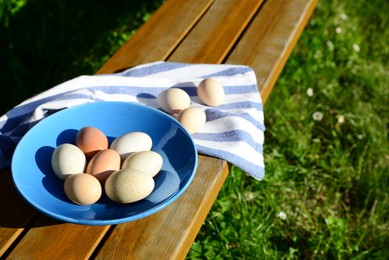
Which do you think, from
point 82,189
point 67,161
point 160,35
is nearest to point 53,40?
point 160,35

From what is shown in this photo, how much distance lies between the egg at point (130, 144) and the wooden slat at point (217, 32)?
592mm

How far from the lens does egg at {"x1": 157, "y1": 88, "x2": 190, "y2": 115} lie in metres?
1.76

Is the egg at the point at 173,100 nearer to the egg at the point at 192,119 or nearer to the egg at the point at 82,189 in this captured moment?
the egg at the point at 192,119

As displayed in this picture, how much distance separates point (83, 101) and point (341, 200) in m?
1.31

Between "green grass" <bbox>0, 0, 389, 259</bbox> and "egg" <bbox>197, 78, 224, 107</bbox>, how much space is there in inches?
20.3

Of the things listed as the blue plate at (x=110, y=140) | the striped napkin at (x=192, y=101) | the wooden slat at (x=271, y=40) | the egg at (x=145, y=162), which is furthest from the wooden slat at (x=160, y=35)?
the egg at (x=145, y=162)

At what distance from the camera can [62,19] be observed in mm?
3129

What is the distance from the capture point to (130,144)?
153cm

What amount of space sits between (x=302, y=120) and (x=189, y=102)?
3.69 ft

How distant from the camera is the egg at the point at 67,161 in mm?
1437

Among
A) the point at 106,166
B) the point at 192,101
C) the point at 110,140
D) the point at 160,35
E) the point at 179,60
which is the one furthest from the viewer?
the point at 160,35

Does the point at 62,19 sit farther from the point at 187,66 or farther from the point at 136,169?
the point at 136,169

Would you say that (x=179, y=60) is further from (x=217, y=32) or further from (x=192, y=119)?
(x=192, y=119)

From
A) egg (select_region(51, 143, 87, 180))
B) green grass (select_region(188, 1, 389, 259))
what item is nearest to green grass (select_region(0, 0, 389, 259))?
green grass (select_region(188, 1, 389, 259))
